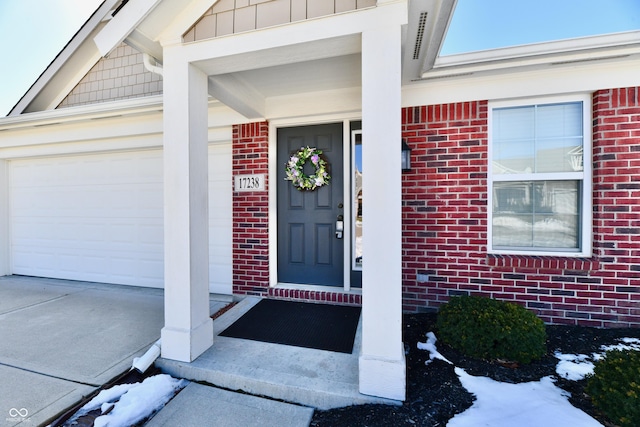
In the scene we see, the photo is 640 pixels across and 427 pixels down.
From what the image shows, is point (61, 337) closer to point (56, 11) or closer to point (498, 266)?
point (498, 266)

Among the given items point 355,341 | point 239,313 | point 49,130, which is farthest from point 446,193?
→ point 49,130

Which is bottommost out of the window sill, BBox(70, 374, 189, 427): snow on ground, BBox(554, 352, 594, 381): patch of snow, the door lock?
BBox(70, 374, 189, 427): snow on ground

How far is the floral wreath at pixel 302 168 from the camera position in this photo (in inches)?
144

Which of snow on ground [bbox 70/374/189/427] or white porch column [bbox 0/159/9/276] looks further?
white porch column [bbox 0/159/9/276]

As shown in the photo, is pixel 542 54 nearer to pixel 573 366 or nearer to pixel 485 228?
pixel 485 228

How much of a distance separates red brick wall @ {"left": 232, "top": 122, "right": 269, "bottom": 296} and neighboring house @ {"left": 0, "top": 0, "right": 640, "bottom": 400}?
0.09 ft

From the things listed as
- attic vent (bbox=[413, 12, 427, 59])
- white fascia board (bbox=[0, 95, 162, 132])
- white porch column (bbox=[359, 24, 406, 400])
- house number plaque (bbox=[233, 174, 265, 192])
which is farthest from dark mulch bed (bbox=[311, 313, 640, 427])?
white fascia board (bbox=[0, 95, 162, 132])

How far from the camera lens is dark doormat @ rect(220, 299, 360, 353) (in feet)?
8.81

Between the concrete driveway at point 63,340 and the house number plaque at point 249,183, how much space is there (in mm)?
1784

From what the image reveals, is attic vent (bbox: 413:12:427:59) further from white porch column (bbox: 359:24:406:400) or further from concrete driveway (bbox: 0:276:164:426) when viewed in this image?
concrete driveway (bbox: 0:276:164:426)

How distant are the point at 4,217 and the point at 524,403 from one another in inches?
311

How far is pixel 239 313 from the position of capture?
10.9 feet

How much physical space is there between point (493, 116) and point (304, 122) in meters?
2.17

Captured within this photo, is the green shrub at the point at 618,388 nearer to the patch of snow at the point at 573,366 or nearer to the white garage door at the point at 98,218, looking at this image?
the patch of snow at the point at 573,366
